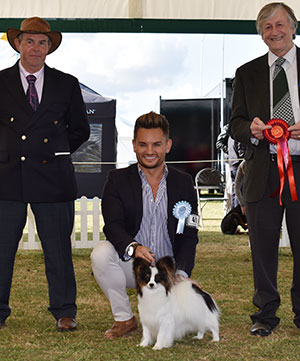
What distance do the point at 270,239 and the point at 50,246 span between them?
113 cm

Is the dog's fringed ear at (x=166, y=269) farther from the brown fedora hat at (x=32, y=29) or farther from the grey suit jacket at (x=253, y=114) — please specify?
the brown fedora hat at (x=32, y=29)

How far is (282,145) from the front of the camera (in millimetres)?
2828

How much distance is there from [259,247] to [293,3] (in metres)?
2.63

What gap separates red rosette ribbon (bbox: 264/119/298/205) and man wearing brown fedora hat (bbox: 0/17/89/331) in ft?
3.43

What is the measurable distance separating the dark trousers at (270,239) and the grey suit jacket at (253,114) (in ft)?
0.16

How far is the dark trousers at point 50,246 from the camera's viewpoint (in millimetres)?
3102

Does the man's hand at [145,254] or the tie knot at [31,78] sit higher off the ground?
the tie knot at [31,78]

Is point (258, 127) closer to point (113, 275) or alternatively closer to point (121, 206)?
point (121, 206)

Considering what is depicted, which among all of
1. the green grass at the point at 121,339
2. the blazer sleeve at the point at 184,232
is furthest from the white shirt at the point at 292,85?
the green grass at the point at 121,339

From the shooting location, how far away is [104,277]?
2951 millimetres

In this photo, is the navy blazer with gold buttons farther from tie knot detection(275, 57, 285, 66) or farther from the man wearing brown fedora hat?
tie knot detection(275, 57, 285, 66)

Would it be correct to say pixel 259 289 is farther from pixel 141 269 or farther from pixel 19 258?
pixel 19 258

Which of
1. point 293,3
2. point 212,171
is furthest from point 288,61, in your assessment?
point 212,171

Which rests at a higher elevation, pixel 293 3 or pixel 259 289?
pixel 293 3
